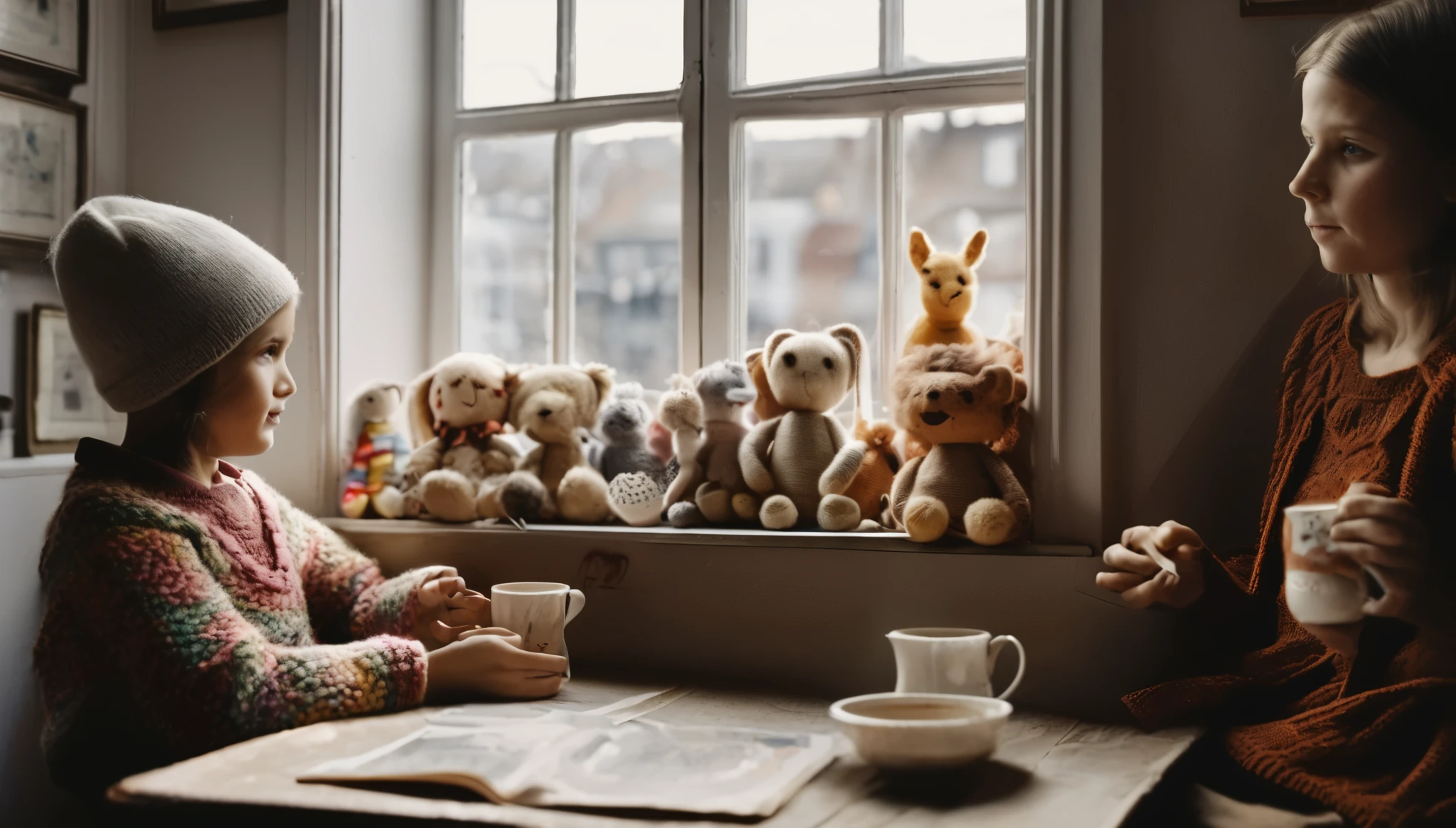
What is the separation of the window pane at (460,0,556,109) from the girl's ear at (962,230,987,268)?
2.55 feet

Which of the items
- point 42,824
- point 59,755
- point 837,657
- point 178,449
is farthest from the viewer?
point 42,824

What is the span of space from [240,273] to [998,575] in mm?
942

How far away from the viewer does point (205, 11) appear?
Answer: 176 centimetres

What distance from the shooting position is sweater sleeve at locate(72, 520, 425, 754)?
1.07 meters

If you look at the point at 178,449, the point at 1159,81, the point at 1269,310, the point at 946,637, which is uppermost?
the point at 1159,81

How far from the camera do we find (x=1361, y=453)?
40.9 inches

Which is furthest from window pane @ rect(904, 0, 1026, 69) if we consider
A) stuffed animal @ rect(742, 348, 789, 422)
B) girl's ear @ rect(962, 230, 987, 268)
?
stuffed animal @ rect(742, 348, 789, 422)

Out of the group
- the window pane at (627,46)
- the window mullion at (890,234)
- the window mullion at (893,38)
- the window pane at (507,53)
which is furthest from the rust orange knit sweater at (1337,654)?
the window pane at (507,53)

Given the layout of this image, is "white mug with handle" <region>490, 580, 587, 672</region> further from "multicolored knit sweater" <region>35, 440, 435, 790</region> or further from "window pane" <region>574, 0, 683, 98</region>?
"window pane" <region>574, 0, 683, 98</region>

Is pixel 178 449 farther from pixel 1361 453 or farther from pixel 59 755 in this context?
pixel 1361 453

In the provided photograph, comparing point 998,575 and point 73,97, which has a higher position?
point 73,97

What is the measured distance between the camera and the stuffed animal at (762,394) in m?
1.53

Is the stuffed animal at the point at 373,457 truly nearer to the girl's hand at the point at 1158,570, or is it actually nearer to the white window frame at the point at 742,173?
the white window frame at the point at 742,173

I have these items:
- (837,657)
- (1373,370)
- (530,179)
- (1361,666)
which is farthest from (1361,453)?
(530,179)
